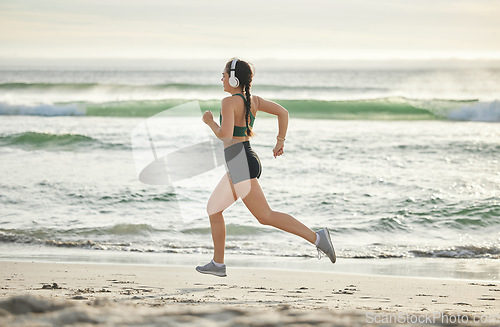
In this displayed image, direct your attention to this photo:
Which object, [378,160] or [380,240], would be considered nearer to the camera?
[380,240]

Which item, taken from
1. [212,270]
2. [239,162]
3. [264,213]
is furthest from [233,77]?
[212,270]

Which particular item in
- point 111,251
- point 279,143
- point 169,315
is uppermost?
point 279,143

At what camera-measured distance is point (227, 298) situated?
4992mm

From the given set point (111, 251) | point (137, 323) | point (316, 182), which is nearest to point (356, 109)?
point (316, 182)

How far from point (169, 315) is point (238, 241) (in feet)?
15.4

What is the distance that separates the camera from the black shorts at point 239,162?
4.79 m

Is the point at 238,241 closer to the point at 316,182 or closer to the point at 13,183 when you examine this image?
the point at 316,182

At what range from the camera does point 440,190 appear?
1077 cm

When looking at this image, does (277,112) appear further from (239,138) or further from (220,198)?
(220,198)

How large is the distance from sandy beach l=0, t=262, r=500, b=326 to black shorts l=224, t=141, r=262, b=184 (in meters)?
0.97

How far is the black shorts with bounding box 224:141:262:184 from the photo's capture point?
15.7 ft

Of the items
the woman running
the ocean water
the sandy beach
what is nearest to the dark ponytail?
the woman running

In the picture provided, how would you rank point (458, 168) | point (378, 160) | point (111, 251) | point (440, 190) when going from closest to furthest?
1. point (111, 251)
2. point (440, 190)
3. point (458, 168)
4. point (378, 160)

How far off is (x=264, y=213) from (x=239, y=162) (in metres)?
0.50
